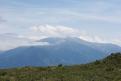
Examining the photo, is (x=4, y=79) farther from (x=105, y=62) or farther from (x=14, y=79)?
(x=105, y=62)

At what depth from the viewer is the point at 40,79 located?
1559 inches

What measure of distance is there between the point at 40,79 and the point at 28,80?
129cm

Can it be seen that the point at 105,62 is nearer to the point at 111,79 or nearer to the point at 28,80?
the point at 111,79

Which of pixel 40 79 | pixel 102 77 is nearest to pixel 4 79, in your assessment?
pixel 40 79

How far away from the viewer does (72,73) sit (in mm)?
48250

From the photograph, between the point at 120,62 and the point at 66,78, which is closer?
the point at 66,78

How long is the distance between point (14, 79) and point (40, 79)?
3.02 meters

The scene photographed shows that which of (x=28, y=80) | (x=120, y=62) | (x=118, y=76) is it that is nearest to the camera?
(x=28, y=80)

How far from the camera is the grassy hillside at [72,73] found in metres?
41.6

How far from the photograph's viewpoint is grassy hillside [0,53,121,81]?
136 feet

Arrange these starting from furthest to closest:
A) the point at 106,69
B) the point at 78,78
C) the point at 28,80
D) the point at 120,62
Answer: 1. the point at 120,62
2. the point at 106,69
3. the point at 78,78
4. the point at 28,80

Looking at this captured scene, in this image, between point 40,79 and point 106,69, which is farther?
point 106,69

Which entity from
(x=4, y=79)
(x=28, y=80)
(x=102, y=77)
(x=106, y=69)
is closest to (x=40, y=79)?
(x=28, y=80)

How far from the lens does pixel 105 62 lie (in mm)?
60625
